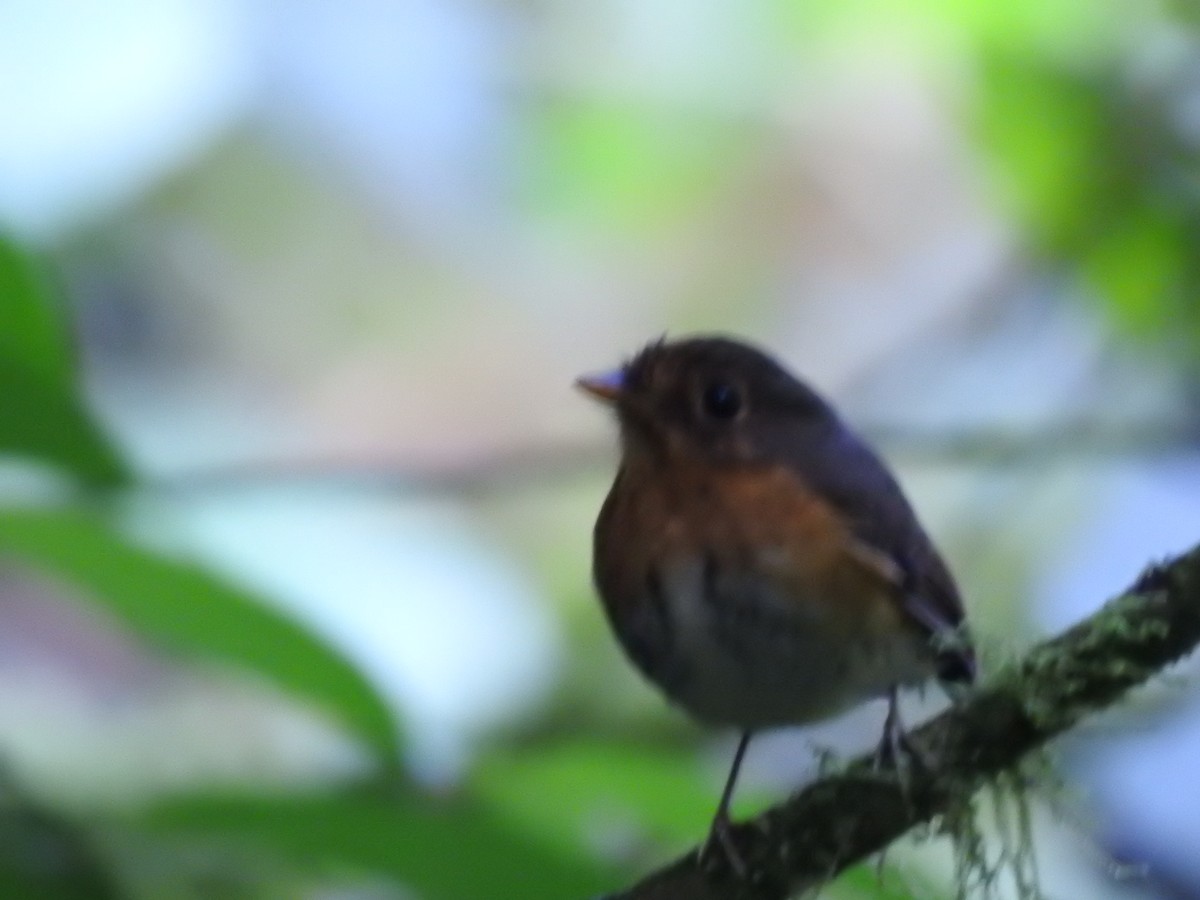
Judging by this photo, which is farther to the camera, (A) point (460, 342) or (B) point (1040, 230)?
(A) point (460, 342)

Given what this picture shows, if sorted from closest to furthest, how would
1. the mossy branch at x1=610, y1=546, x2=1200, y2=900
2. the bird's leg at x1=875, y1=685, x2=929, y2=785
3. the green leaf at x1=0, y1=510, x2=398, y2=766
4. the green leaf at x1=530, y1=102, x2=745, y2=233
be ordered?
the mossy branch at x1=610, y1=546, x2=1200, y2=900 < the bird's leg at x1=875, y1=685, x2=929, y2=785 < the green leaf at x1=0, y1=510, x2=398, y2=766 < the green leaf at x1=530, y1=102, x2=745, y2=233

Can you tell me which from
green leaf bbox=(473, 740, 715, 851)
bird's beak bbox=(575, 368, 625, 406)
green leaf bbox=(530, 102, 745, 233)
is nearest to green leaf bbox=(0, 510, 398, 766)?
green leaf bbox=(473, 740, 715, 851)

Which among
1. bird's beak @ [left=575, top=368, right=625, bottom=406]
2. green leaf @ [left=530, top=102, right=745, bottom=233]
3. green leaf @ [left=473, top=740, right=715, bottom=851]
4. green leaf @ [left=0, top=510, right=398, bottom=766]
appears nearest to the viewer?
green leaf @ [left=0, top=510, right=398, bottom=766]

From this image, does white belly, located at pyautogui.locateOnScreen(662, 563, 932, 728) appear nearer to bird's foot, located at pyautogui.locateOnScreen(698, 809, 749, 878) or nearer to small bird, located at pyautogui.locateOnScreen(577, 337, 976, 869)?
small bird, located at pyautogui.locateOnScreen(577, 337, 976, 869)

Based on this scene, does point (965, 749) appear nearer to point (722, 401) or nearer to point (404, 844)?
point (404, 844)

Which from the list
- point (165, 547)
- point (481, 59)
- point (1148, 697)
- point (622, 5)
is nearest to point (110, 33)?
point (481, 59)

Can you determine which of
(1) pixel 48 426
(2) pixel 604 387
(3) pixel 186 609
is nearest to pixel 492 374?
(2) pixel 604 387

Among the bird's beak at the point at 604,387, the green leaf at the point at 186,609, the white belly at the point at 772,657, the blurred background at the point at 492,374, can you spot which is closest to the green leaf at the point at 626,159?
the blurred background at the point at 492,374

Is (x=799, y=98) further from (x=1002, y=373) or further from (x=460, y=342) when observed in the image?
(x=1002, y=373)
